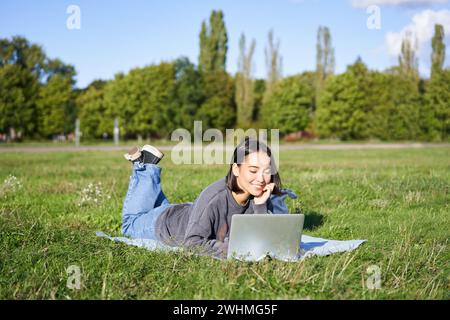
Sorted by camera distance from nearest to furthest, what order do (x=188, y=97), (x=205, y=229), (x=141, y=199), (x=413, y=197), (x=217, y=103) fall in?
(x=205, y=229), (x=141, y=199), (x=413, y=197), (x=188, y=97), (x=217, y=103)

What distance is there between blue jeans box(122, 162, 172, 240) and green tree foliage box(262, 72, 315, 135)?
150ft

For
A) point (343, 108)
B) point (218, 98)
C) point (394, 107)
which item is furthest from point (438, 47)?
point (218, 98)

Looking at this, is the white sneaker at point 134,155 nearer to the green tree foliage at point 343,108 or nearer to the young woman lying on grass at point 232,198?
the young woman lying on grass at point 232,198

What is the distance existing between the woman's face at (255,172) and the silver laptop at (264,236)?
0.52 metres

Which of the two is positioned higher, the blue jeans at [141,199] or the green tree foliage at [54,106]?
the green tree foliage at [54,106]

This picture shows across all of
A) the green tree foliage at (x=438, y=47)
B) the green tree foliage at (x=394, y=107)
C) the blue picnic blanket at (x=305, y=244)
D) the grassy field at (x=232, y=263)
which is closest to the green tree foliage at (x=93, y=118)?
the green tree foliage at (x=394, y=107)

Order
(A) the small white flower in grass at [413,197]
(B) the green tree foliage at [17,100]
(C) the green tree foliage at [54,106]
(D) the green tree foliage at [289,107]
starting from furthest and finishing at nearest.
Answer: (C) the green tree foliage at [54,106]
(D) the green tree foliage at [289,107]
(B) the green tree foliage at [17,100]
(A) the small white flower in grass at [413,197]

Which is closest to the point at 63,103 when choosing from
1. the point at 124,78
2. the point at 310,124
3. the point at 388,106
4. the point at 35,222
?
the point at 124,78

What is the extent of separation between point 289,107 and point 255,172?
156 ft

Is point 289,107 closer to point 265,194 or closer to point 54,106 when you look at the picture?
point 54,106

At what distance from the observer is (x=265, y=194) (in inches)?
191

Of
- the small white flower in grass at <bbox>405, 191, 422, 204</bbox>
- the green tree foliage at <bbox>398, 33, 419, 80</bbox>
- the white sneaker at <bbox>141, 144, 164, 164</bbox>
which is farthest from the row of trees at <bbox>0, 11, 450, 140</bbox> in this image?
the white sneaker at <bbox>141, 144, 164, 164</bbox>

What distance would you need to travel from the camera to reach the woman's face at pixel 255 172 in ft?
15.5

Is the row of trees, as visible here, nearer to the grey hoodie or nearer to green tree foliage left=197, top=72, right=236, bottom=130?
green tree foliage left=197, top=72, right=236, bottom=130
